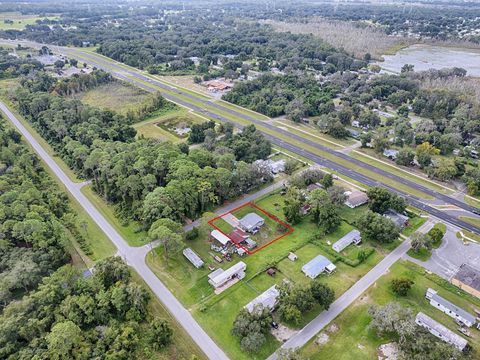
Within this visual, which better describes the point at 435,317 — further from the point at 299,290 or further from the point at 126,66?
the point at 126,66

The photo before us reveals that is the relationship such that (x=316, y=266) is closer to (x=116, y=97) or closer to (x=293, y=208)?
(x=293, y=208)

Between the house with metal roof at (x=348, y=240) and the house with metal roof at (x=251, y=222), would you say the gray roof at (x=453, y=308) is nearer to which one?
the house with metal roof at (x=348, y=240)

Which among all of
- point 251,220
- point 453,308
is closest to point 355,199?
point 251,220

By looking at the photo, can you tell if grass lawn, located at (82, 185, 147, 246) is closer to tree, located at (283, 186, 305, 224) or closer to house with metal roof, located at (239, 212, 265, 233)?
house with metal roof, located at (239, 212, 265, 233)

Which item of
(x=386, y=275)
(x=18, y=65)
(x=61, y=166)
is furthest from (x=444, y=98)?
(x=18, y=65)

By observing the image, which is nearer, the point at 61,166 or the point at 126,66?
the point at 61,166

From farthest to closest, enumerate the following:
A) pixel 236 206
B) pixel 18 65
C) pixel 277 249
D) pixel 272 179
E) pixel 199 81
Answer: pixel 18 65
pixel 199 81
pixel 272 179
pixel 236 206
pixel 277 249

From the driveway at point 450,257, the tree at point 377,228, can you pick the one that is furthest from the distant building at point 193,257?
the driveway at point 450,257
